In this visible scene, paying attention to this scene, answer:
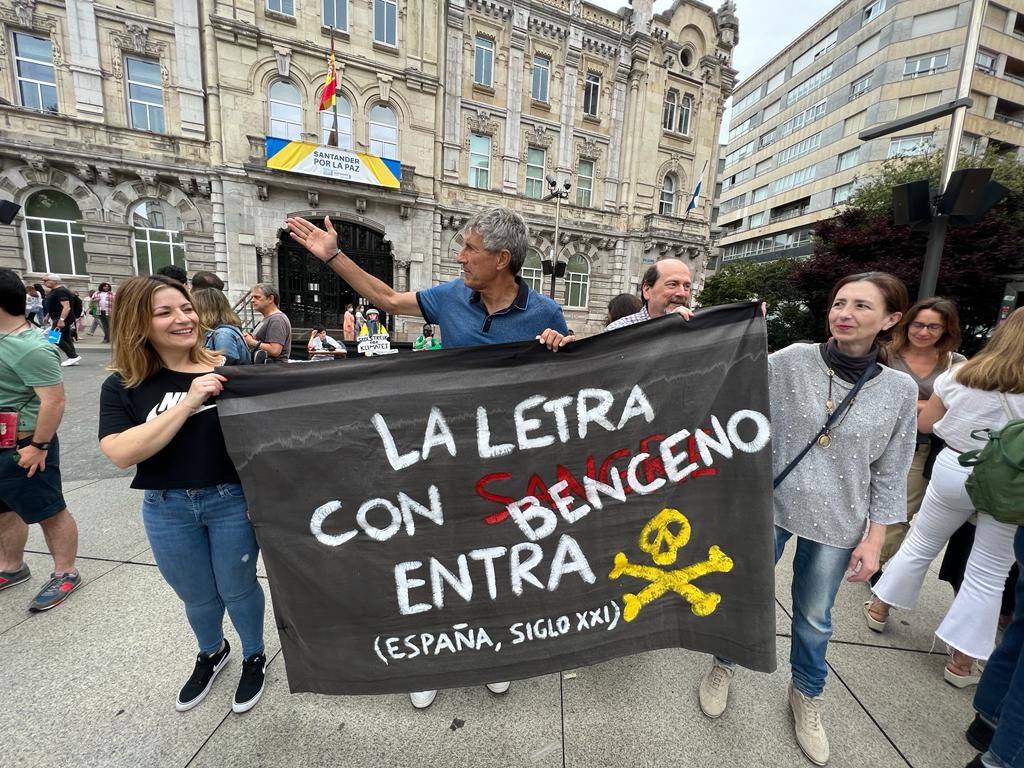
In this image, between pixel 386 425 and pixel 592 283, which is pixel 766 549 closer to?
pixel 386 425

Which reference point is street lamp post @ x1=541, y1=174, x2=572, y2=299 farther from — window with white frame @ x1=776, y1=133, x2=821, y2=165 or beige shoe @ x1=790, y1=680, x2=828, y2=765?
window with white frame @ x1=776, y1=133, x2=821, y2=165

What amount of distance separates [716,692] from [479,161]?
2052cm

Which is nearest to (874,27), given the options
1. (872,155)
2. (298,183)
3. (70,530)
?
(872,155)

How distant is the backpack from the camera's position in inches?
65.6

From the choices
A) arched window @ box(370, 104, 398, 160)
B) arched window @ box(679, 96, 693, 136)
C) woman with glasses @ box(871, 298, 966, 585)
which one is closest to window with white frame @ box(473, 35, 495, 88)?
arched window @ box(370, 104, 398, 160)

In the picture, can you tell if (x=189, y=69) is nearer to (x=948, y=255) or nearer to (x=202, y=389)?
(x=202, y=389)

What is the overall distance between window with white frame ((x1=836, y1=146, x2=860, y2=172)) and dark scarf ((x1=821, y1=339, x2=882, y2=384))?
3844 cm

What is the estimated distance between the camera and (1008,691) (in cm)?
164

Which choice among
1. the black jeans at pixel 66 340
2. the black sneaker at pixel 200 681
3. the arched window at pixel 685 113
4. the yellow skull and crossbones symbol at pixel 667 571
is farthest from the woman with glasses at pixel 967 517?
the arched window at pixel 685 113

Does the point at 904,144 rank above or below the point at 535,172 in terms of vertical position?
above

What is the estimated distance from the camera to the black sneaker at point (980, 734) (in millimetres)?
1864

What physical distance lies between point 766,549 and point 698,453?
51 centimetres

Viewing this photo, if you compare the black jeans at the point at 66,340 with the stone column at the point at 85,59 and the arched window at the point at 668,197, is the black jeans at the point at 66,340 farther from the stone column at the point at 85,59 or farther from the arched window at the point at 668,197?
the arched window at the point at 668,197

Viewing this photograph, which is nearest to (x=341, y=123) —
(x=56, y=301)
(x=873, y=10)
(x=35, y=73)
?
(x=35, y=73)
